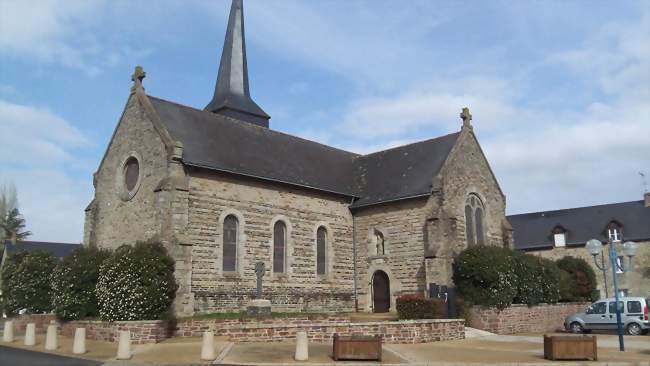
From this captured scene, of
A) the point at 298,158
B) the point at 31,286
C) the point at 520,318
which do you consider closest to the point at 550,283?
the point at 520,318

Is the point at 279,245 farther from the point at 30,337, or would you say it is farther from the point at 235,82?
the point at 235,82

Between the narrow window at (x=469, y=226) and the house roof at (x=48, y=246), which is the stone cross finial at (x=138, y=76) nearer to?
the narrow window at (x=469, y=226)

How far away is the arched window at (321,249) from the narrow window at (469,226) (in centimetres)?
682

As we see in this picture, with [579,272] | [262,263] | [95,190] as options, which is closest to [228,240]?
[262,263]

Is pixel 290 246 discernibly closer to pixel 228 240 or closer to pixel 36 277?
pixel 228 240

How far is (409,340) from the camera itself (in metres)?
16.1

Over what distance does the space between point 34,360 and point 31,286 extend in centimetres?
1093

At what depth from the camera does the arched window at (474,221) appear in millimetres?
25755

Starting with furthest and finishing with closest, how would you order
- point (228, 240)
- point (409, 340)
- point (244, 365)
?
point (228, 240), point (409, 340), point (244, 365)

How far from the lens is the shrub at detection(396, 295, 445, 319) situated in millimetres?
19172

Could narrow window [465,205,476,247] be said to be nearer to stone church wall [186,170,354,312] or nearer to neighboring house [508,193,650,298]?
stone church wall [186,170,354,312]

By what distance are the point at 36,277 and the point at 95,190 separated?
181 inches

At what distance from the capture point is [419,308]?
19281 millimetres

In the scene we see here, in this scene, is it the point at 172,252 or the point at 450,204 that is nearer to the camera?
the point at 172,252
